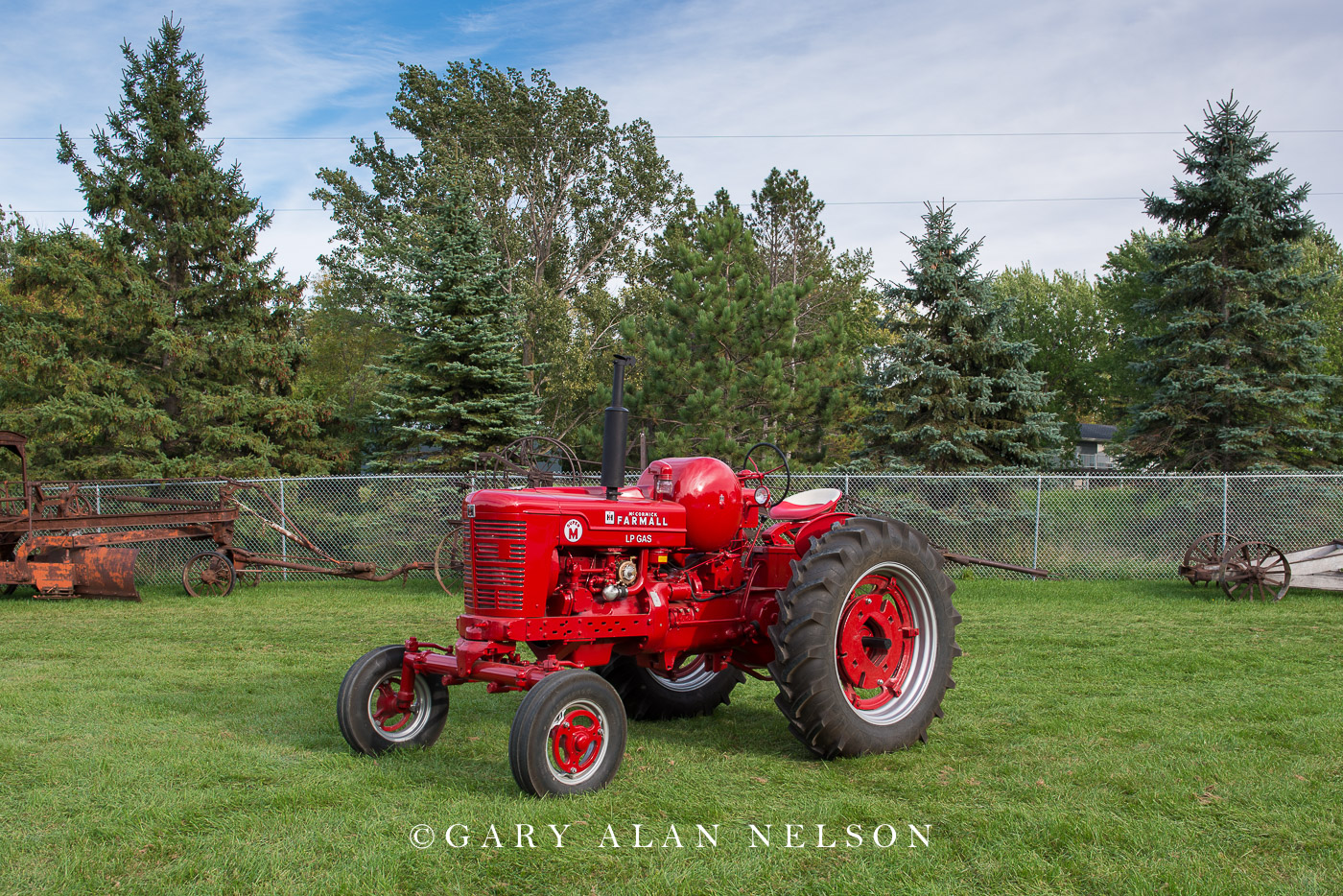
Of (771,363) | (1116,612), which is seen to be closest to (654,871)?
(1116,612)

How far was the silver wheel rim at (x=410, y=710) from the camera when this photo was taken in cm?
463

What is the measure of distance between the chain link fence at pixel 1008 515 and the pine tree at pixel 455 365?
195 cm

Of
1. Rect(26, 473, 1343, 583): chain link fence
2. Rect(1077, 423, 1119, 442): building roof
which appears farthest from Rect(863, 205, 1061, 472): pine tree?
Rect(1077, 423, 1119, 442): building roof

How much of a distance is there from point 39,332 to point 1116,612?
60.2 feet

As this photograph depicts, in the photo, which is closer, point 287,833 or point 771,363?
point 287,833

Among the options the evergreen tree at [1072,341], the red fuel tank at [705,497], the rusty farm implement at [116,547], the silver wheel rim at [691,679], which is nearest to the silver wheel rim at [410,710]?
the silver wheel rim at [691,679]

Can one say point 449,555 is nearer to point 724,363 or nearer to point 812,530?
point 724,363

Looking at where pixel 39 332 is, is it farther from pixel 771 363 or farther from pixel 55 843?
pixel 55 843

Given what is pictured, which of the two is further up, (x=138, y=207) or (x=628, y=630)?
(x=138, y=207)

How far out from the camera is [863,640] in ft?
16.5

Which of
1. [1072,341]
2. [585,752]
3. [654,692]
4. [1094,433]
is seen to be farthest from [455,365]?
[1094,433]

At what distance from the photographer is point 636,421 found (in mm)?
18812

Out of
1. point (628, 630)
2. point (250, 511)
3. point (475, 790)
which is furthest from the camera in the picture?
point (250, 511)

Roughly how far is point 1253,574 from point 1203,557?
4.19 feet
